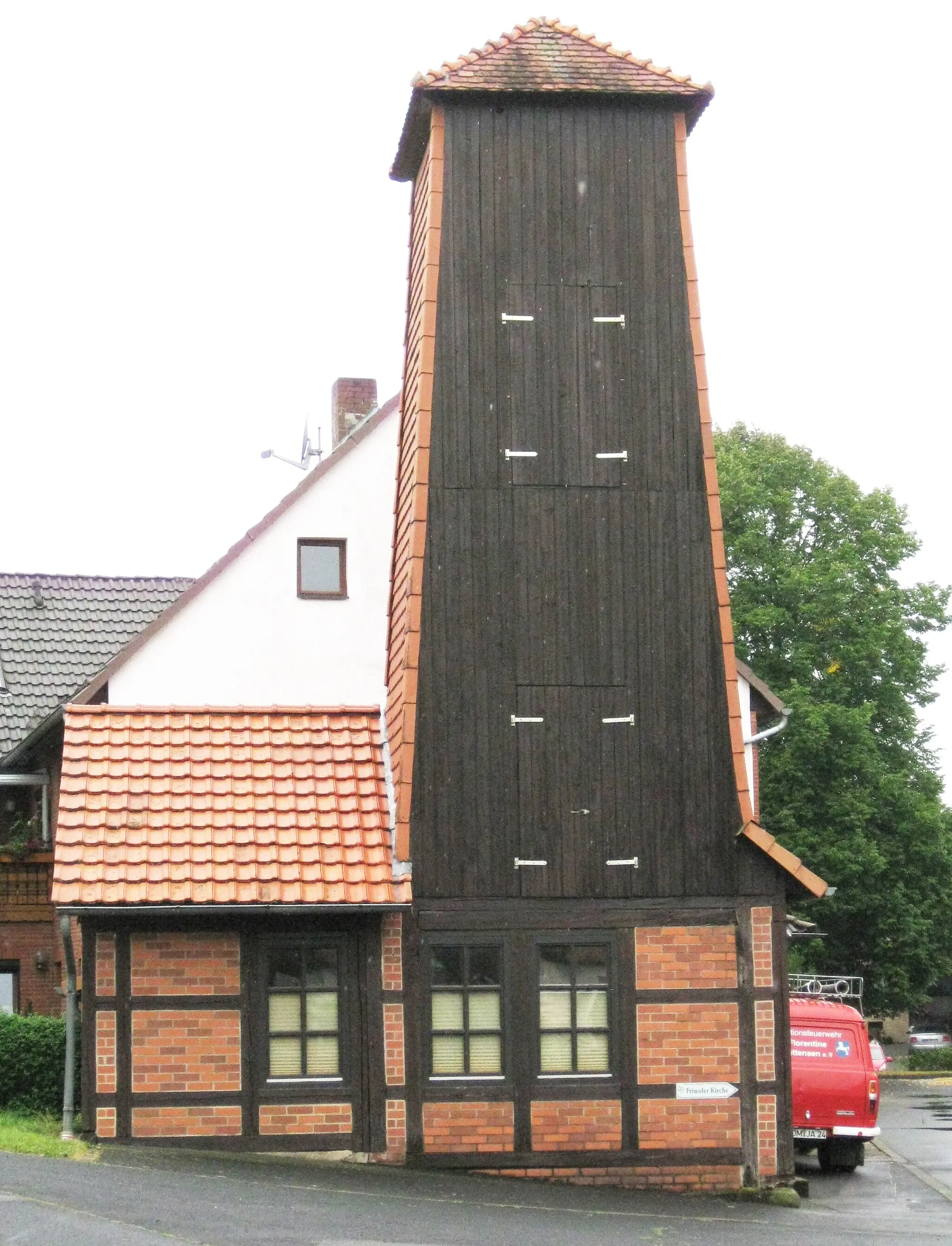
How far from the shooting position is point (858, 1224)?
16.1m

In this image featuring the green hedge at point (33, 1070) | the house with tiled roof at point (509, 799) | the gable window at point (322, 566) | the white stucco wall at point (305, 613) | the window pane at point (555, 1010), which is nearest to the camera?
the house with tiled roof at point (509, 799)

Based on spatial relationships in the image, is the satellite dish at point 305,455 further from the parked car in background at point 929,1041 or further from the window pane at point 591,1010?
the parked car in background at point 929,1041

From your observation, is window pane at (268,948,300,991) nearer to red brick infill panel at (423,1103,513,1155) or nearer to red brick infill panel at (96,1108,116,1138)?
red brick infill panel at (423,1103,513,1155)

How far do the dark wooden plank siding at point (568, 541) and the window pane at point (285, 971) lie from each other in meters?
1.34

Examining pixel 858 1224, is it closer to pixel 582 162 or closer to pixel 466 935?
pixel 466 935

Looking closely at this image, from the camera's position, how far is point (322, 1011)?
56.3 ft

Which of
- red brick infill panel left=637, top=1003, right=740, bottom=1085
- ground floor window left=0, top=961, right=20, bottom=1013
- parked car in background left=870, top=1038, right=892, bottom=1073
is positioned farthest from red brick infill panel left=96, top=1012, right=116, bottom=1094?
parked car in background left=870, top=1038, right=892, bottom=1073

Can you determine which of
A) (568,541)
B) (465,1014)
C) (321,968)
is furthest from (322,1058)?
(568,541)

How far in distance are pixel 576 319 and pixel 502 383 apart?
3.14 ft

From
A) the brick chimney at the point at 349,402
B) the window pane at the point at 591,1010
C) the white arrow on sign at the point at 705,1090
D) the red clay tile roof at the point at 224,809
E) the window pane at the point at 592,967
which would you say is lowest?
the white arrow on sign at the point at 705,1090

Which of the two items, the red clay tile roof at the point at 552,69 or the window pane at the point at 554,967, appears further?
the red clay tile roof at the point at 552,69

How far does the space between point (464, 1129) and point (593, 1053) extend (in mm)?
1340

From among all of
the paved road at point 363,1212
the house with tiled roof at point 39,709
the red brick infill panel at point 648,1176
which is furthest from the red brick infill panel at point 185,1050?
the house with tiled roof at point 39,709

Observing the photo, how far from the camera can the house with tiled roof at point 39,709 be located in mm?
24828
